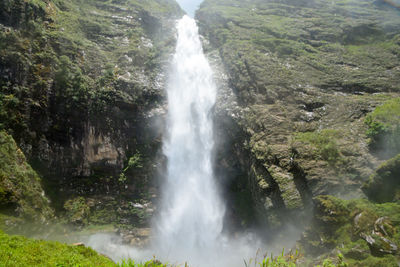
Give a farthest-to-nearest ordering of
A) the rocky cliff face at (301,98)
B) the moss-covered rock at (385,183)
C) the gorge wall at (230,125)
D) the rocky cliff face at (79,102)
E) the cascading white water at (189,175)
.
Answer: the cascading white water at (189,175) → the rocky cliff face at (79,102) → the rocky cliff face at (301,98) → the gorge wall at (230,125) → the moss-covered rock at (385,183)

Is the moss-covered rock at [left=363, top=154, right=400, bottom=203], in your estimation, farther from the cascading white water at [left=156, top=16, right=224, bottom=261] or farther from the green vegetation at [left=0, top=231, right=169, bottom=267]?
the cascading white water at [left=156, top=16, right=224, bottom=261]

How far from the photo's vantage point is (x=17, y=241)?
23.6 feet

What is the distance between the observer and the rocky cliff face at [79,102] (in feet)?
55.8

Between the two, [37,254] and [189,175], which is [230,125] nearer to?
[189,175]

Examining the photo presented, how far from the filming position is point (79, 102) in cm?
1967

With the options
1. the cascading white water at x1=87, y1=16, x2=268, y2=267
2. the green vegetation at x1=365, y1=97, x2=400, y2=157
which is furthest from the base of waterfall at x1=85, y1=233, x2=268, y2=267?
the green vegetation at x1=365, y1=97, x2=400, y2=157

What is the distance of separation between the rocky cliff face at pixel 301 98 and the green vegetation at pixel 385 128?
15cm

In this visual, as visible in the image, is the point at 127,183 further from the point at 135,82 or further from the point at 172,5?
the point at 172,5

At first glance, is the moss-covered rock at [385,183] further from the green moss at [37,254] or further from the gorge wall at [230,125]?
the green moss at [37,254]

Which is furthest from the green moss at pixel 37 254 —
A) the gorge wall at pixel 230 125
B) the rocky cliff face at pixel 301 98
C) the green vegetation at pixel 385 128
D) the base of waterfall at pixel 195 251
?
the green vegetation at pixel 385 128

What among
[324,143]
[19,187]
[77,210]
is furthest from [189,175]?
[19,187]

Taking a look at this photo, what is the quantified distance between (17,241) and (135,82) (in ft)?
58.2

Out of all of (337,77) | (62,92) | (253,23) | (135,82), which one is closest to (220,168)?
(135,82)

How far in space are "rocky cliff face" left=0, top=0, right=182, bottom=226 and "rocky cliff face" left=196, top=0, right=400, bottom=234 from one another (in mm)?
7729
